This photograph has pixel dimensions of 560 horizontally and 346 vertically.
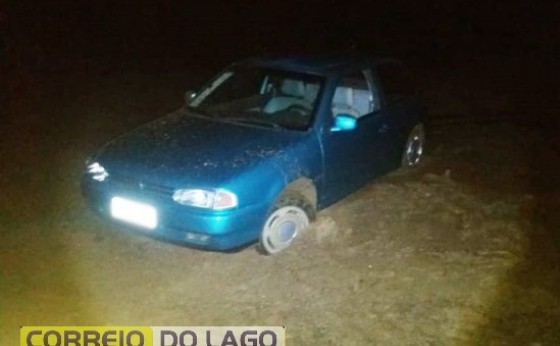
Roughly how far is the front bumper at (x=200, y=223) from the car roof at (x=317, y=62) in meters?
1.57

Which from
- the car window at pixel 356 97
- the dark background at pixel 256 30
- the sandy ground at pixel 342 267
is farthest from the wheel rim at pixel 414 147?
the dark background at pixel 256 30

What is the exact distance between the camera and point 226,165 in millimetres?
5496

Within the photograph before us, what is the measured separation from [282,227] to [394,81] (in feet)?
7.76

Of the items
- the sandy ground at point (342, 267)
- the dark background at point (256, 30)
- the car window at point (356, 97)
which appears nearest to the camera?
the sandy ground at point (342, 267)

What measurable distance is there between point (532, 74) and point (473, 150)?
22.5ft

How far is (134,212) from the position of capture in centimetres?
542

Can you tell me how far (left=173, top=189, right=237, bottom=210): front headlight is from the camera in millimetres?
5230

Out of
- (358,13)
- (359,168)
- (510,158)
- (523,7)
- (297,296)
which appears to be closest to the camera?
(297,296)

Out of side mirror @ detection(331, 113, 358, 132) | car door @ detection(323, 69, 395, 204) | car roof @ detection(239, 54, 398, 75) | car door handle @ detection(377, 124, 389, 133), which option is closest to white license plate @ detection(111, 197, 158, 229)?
car door @ detection(323, 69, 395, 204)

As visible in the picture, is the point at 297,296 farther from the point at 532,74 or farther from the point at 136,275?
→ the point at 532,74

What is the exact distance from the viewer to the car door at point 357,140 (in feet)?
20.5

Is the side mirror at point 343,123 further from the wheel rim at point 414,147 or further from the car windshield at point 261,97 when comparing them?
the wheel rim at point 414,147

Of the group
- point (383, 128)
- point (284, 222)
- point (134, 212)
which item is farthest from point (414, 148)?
point (134, 212)

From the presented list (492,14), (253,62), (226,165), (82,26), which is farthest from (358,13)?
(226,165)
